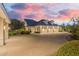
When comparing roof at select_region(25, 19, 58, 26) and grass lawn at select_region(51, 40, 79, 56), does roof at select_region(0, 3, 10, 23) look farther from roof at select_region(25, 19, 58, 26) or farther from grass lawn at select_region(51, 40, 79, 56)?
grass lawn at select_region(51, 40, 79, 56)

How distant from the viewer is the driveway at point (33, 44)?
121 inches

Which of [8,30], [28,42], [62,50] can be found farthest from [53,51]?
[8,30]

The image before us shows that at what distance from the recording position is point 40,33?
3111 millimetres

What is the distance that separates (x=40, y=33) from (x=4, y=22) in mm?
425

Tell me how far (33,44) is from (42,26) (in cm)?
23

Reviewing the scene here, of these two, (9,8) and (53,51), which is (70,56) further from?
(9,8)

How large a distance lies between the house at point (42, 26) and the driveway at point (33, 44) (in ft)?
0.19

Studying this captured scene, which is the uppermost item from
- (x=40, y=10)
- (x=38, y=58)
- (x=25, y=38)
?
(x=40, y=10)

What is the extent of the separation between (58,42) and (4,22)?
645 mm

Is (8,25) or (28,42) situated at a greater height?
(8,25)

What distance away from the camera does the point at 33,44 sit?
3080 mm

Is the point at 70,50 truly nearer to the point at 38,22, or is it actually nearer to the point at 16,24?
the point at 38,22

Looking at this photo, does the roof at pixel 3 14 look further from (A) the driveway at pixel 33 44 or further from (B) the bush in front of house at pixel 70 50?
(B) the bush in front of house at pixel 70 50

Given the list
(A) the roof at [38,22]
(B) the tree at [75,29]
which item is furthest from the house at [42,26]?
(B) the tree at [75,29]
